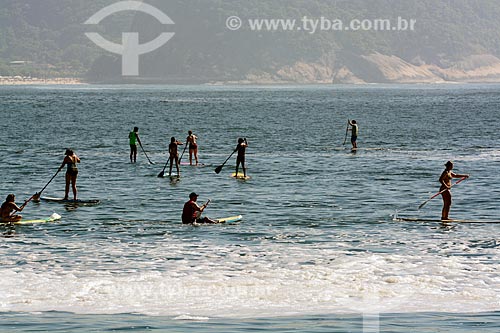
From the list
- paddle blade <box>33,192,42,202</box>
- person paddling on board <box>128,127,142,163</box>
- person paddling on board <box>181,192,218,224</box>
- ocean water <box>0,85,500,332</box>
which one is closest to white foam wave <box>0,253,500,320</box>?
ocean water <box>0,85,500,332</box>

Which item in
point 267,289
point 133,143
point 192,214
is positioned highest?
point 133,143

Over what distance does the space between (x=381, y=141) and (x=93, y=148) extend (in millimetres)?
23139

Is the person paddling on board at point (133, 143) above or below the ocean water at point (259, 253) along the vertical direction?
above

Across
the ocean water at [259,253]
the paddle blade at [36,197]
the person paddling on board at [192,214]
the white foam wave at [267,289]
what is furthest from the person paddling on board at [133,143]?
the white foam wave at [267,289]

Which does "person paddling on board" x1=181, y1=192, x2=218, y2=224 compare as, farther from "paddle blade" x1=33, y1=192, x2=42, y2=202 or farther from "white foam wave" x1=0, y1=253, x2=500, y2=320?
"paddle blade" x1=33, y1=192, x2=42, y2=202

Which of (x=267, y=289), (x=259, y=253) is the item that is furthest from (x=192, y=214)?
(x=267, y=289)

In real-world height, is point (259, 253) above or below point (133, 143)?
below

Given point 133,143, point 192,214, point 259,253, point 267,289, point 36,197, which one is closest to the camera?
point 267,289

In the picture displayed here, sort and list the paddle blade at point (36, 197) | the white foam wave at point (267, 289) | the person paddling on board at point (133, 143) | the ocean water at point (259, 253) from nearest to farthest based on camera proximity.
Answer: the ocean water at point (259, 253) < the white foam wave at point (267, 289) < the paddle blade at point (36, 197) < the person paddling on board at point (133, 143)

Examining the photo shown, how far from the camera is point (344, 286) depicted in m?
19.9

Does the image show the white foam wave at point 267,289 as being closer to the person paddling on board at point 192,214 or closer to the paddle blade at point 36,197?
the person paddling on board at point 192,214

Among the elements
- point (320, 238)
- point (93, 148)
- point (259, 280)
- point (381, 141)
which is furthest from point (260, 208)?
point (381, 141)

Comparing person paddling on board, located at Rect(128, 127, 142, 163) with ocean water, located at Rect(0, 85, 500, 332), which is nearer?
ocean water, located at Rect(0, 85, 500, 332)

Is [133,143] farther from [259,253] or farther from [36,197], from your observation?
[259,253]
